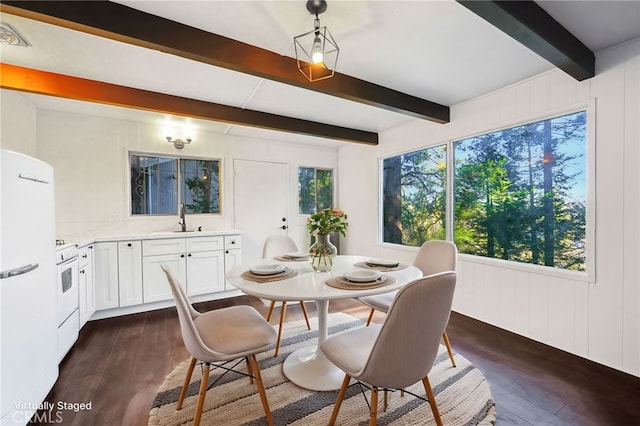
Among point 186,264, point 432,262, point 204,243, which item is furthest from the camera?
point 204,243

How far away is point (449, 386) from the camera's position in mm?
1854

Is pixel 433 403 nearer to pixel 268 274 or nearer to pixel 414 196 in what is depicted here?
pixel 268 274

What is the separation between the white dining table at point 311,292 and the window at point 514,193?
1406 mm

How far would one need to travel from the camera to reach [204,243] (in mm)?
3588

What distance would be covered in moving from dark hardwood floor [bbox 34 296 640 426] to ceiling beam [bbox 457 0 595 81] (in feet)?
7.09

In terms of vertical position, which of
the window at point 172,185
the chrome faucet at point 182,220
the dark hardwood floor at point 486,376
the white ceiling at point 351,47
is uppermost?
the white ceiling at point 351,47

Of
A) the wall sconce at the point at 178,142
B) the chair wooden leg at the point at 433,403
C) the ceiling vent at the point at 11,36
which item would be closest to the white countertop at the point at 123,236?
the wall sconce at the point at 178,142

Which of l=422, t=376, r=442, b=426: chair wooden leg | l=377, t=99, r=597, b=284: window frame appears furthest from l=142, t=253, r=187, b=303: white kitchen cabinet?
l=377, t=99, r=597, b=284: window frame

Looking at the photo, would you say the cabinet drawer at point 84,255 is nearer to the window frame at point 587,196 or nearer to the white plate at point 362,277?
→ the white plate at point 362,277

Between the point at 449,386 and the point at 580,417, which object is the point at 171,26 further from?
the point at 580,417

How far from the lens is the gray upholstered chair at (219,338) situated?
138 cm

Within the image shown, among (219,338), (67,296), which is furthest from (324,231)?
(67,296)

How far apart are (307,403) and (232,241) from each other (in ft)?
8.12

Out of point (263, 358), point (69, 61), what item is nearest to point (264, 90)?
point (69, 61)
